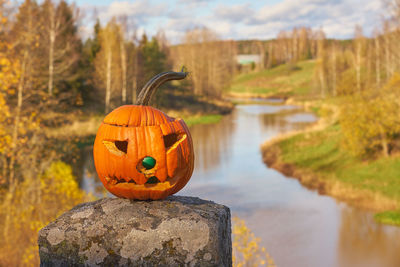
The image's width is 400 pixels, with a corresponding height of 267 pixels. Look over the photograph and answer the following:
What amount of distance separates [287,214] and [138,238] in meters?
14.8

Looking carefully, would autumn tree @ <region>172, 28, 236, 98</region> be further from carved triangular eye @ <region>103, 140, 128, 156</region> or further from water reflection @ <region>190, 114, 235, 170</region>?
carved triangular eye @ <region>103, 140, 128, 156</region>

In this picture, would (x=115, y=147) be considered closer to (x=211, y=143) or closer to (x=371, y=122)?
(x=371, y=122)

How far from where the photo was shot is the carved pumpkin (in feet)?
10.2

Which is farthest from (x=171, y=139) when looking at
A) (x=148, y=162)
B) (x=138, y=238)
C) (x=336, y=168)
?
(x=336, y=168)

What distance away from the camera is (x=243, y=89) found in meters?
88.9

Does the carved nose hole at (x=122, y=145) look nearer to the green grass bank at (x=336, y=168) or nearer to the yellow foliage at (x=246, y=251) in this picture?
the yellow foliage at (x=246, y=251)

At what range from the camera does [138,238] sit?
2625mm

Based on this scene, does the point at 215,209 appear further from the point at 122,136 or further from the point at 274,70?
the point at 274,70

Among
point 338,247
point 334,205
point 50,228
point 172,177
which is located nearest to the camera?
point 50,228

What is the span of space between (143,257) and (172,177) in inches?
31.1

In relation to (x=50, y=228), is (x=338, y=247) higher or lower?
lower

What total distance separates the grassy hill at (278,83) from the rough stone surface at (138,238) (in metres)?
72.1

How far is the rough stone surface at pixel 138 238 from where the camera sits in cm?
258

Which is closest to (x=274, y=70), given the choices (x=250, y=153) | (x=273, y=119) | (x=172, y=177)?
(x=273, y=119)
